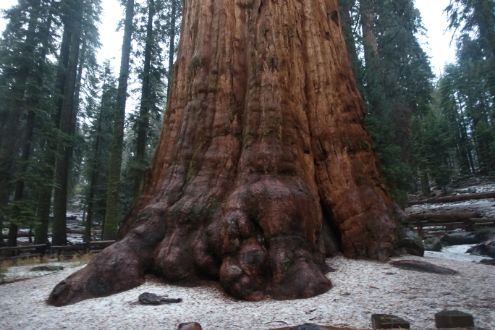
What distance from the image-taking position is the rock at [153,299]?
5.26 metres

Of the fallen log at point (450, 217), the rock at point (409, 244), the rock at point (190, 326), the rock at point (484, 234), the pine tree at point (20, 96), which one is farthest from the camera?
the fallen log at point (450, 217)

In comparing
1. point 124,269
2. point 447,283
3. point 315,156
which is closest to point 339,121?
point 315,156

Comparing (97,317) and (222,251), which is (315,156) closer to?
(222,251)

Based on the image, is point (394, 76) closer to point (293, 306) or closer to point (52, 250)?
point (293, 306)

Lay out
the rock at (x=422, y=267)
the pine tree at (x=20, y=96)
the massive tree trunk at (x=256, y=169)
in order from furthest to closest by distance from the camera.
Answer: the pine tree at (x=20, y=96) < the rock at (x=422, y=267) < the massive tree trunk at (x=256, y=169)

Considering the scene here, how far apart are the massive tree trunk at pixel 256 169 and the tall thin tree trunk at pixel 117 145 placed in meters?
7.60

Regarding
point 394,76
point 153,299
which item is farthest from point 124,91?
point 153,299

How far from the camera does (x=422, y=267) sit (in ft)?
21.1

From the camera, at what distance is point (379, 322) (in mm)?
4012

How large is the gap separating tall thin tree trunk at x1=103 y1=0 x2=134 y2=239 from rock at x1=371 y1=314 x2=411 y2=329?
12542mm

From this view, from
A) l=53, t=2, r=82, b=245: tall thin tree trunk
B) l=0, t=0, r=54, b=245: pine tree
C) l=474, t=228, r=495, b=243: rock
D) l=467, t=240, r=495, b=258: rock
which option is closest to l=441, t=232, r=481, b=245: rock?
l=474, t=228, r=495, b=243: rock

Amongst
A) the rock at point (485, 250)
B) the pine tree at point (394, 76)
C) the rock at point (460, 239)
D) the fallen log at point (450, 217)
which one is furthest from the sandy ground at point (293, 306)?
the fallen log at point (450, 217)

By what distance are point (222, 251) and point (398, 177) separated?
7451 mm

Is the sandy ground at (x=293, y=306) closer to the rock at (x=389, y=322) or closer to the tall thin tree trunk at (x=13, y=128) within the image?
the rock at (x=389, y=322)
